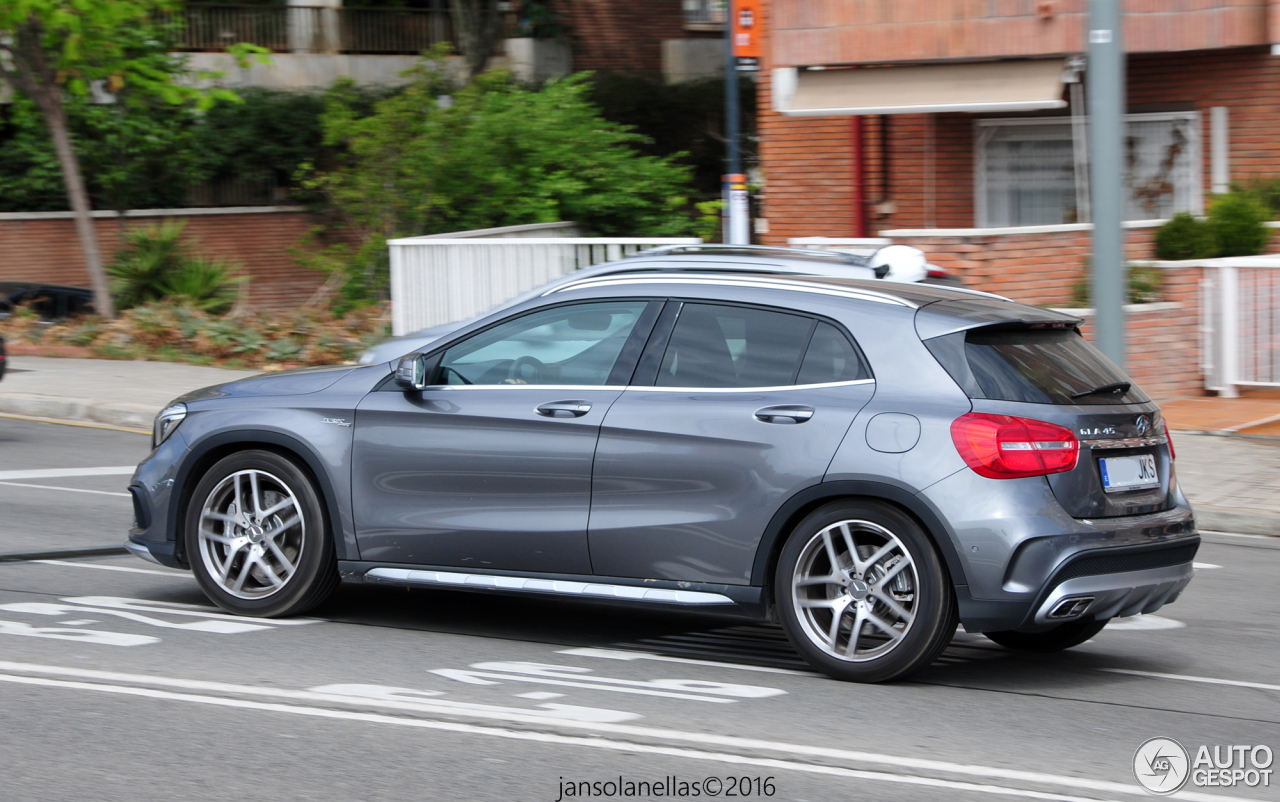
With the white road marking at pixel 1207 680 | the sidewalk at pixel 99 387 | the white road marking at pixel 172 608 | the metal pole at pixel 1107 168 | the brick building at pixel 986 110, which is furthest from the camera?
the brick building at pixel 986 110

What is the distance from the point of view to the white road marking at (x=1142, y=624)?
729 cm

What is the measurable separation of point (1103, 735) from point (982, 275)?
9.48 m

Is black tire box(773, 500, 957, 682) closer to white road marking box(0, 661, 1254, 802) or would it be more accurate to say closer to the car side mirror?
white road marking box(0, 661, 1254, 802)

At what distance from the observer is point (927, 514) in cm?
569

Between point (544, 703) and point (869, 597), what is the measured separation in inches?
50.8

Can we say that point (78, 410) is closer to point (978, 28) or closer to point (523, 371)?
point (523, 371)

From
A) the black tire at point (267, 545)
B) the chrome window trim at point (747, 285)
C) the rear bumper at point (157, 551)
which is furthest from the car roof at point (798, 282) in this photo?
the rear bumper at point (157, 551)

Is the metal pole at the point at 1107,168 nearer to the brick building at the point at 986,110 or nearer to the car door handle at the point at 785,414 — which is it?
the car door handle at the point at 785,414

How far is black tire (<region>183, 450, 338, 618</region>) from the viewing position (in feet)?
22.2

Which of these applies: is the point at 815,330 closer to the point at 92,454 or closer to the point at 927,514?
the point at 927,514

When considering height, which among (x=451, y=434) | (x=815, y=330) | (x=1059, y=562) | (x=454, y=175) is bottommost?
(x=1059, y=562)

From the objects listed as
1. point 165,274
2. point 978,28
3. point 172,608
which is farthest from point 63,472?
point 978,28

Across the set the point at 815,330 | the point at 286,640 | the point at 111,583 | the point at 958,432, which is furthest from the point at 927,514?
the point at 111,583

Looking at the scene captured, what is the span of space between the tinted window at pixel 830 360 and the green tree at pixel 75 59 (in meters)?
15.6
